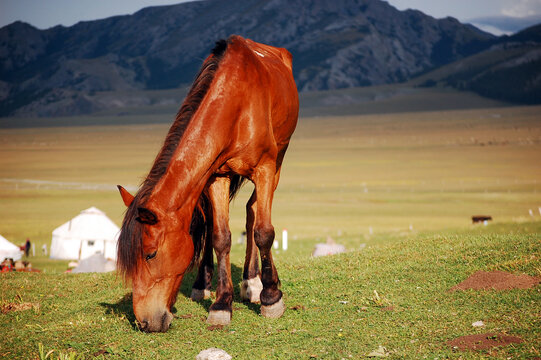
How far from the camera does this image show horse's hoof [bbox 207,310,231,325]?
741 centimetres

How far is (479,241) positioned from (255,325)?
5595 mm

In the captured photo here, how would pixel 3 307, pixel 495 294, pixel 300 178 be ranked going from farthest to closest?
pixel 300 178
pixel 3 307
pixel 495 294

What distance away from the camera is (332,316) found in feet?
24.3

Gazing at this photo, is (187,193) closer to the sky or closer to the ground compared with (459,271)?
closer to the sky

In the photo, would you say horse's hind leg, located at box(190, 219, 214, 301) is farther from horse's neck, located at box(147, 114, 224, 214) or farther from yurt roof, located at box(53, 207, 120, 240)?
yurt roof, located at box(53, 207, 120, 240)

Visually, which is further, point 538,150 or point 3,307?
point 538,150

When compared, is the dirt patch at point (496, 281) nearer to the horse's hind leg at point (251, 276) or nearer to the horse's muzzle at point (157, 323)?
the horse's hind leg at point (251, 276)

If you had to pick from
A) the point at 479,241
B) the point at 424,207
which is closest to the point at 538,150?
the point at 424,207

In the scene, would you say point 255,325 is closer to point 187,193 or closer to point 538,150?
point 187,193

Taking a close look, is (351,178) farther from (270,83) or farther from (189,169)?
(189,169)

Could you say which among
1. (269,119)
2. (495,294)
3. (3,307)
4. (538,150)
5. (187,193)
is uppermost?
(269,119)

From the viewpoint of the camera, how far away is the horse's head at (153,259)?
646 cm

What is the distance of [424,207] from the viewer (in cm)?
5703

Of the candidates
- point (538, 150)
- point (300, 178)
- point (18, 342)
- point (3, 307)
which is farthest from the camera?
point (538, 150)
